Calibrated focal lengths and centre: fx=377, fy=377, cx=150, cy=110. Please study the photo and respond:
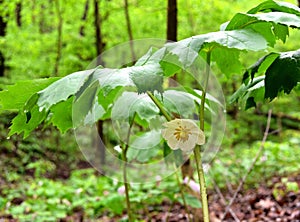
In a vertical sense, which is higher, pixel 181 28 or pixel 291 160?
pixel 181 28

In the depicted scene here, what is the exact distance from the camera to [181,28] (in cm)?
540

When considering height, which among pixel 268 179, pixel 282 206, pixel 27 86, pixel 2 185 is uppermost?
pixel 27 86

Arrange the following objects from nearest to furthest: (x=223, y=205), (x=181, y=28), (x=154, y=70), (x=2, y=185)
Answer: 1. (x=154, y=70)
2. (x=223, y=205)
3. (x=2, y=185)
4. (x=181, y=28)

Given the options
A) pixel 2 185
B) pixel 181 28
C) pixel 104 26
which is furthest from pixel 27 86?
pixel 104 26

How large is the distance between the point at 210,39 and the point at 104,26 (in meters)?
5.32

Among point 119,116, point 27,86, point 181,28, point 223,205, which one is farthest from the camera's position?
point 181,28

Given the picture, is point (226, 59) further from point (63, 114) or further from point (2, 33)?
point (2, 33)

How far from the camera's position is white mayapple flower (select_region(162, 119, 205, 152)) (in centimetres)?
80

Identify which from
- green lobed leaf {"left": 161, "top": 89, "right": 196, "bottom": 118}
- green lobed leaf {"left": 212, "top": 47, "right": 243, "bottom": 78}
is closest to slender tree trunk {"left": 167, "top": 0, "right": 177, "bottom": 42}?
green lobed leaf {"left": 161, "top": 89, "right": 196, "bottom": 118}

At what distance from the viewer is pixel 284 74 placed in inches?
31.6

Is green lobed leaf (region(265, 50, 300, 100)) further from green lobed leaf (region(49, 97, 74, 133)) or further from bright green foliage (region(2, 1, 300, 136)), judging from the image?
green lobed leaf (region(49, 97, 74, 133))

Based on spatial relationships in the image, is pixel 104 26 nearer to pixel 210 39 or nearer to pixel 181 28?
pixel 181 28

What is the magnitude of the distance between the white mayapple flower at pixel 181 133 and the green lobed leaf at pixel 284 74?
0.18 metres

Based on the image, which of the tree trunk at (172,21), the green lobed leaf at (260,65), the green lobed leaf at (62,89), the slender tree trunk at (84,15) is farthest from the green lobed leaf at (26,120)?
the slender tree trunk at (84,15)
